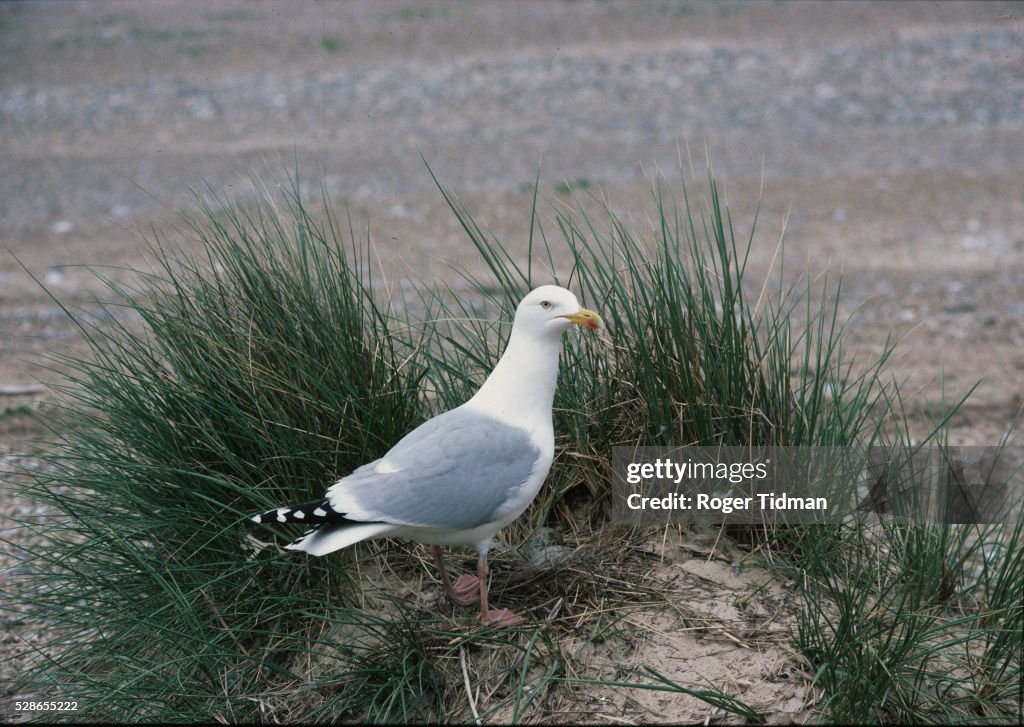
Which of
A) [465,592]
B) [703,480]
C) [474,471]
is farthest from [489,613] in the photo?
[703,480]

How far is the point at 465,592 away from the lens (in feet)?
10.6

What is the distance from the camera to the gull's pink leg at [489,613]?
3037mm

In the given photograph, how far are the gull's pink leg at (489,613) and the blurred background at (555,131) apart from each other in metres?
3.29

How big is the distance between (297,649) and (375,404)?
0.82m

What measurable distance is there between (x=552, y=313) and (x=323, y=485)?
104 centimetres

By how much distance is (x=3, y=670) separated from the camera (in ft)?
12.6

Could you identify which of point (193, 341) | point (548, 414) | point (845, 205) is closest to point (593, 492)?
point (548, 414)

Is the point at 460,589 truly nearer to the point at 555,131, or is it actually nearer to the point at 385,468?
the point at 385,468

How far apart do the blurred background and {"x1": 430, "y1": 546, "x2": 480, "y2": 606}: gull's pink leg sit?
128 inches

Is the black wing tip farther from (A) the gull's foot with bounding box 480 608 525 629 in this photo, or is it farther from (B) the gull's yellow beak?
(B) the gull's yellow beak

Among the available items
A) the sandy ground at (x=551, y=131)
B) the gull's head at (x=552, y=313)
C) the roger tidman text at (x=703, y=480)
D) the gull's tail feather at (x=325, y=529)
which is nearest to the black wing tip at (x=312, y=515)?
the gull's tail feather at (x=325, y=529)

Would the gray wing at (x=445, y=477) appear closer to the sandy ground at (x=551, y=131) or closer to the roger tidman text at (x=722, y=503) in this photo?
→ the roger tidman text at (x=722, y=503)

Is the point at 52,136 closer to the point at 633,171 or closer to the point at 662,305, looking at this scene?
the point at 633,171

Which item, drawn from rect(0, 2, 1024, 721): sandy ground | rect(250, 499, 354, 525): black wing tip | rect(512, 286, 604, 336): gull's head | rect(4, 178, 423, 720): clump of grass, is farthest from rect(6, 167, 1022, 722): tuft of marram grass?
rect(0, 2, 1024, 721): sandy ground
